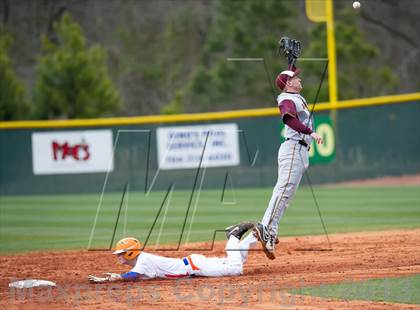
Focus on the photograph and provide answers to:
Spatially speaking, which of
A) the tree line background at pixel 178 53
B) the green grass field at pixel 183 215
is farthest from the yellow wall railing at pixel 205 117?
the tree line background at pixel 178 53

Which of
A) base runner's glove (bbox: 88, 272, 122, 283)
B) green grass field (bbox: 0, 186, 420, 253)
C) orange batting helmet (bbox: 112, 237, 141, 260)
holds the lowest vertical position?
green grass field (bbox: 0, 186, 420, 253)

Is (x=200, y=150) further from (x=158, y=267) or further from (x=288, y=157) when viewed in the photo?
(x=158, y=267)

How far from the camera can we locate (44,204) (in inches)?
862

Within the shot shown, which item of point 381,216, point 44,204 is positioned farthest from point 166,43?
point 381,216

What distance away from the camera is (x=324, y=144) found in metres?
23.8

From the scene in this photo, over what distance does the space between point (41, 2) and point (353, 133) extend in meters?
25.1

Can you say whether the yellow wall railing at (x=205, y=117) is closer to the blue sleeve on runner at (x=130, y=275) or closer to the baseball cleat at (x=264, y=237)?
the baseball cleat at (x=264, y=237)

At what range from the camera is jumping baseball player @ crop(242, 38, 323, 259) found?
9.52 meters

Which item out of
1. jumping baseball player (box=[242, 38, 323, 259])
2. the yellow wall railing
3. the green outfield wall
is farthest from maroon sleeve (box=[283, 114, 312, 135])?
the yellow wall railing

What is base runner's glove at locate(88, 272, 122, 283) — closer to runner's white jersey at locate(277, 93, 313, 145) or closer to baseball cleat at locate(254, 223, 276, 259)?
baseball cleat at locate(254, 223, 276, 259)

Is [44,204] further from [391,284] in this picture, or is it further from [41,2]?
[41,2]

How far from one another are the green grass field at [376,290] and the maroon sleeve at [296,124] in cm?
167

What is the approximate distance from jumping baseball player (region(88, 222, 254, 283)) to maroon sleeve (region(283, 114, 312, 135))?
1.23 meters

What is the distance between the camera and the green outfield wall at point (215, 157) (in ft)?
78.7
